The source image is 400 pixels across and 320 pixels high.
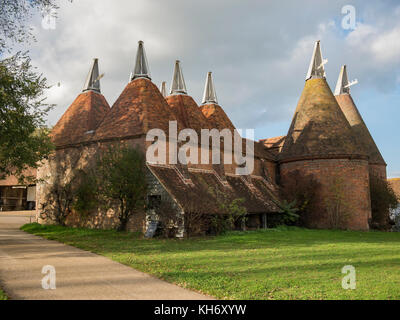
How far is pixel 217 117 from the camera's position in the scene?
2397 centimetres

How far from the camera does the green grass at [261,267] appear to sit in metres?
5.42

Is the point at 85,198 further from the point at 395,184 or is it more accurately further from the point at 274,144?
the point at 395,184

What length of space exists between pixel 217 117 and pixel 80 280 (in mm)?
19030

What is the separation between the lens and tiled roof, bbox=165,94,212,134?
→ 2020cm

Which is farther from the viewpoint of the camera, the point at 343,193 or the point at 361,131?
the point at 361,131

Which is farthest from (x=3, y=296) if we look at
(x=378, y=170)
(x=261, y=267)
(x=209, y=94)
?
(x=378, y=170)

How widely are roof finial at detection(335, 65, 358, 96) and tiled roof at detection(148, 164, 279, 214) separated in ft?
47.1

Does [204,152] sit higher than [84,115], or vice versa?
[84,115]

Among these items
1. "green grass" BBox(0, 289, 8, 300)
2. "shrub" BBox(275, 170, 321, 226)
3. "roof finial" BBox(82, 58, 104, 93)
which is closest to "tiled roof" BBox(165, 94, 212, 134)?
"roof finial" BBox(82, 58, 104, 93)

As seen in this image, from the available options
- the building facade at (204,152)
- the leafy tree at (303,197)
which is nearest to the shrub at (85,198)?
the building facade at (204,152)

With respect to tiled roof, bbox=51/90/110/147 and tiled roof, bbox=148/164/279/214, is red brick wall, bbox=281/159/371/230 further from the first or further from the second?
tiled roof, bbox=51/90/110/147

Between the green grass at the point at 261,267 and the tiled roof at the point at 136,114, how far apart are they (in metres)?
6.29
